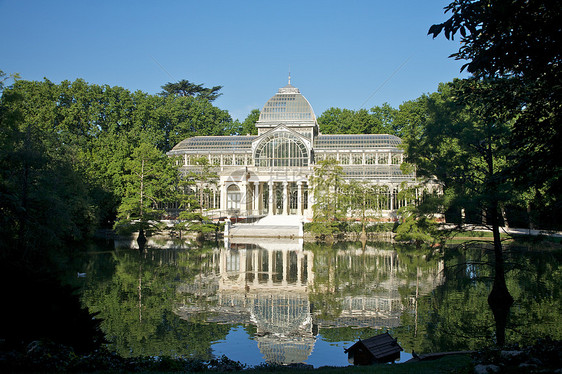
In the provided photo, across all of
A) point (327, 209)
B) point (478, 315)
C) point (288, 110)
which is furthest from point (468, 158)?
point (288, 110)

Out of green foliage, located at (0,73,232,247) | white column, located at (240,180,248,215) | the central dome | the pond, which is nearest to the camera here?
the pond

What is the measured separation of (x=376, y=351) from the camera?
11.0 metres

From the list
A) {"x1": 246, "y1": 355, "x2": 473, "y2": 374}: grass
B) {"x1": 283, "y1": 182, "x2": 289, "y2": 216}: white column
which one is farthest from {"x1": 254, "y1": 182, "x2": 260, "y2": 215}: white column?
{"x1": 246, "y1": 355, "x2": 473, "y2": 374}: grass

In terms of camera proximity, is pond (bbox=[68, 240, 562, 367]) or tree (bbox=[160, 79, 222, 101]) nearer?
pond (bbox=[68, 240, 562, 367])

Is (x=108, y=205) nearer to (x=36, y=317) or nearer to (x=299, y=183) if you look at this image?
(x=299, y=183)

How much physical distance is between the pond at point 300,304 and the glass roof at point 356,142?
29560mm

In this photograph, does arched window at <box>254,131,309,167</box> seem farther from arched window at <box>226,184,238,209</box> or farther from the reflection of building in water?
the reflection of building in water

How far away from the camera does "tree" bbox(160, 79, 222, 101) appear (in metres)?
87.1

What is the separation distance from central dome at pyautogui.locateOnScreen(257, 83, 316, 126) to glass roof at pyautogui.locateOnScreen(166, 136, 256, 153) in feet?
11.6

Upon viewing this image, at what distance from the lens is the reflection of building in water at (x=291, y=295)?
14.7 m

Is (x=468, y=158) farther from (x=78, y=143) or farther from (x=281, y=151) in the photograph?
(x=78, y=143)

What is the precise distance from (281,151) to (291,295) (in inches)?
1505

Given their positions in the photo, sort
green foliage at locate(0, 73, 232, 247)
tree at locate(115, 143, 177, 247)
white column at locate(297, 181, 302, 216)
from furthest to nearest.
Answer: white column at locate(297, 181, 302, 216)
tree at locate(115, 143, 177, 247)
green foliage at locate(0, 73, 232, 247)

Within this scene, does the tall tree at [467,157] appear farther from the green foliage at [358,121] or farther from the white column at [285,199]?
the green foliage at [358,121]
